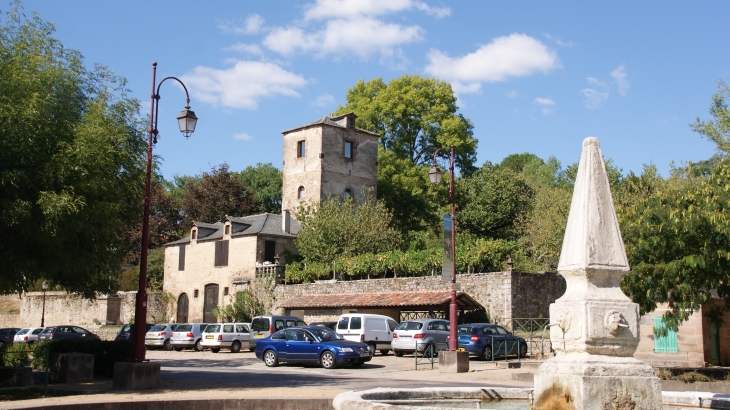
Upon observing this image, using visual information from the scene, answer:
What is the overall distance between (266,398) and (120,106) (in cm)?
882

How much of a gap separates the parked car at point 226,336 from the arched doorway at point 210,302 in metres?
13.2

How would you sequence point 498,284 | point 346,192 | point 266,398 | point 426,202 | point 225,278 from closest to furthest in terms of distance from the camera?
1. point 266,398
2. point 498,284
3. point 225,278
4. point 346,192
5. point 426,202

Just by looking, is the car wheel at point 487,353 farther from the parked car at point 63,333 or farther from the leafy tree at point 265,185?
the leafy tree at point 265,185

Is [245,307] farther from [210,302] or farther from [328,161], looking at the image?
[328,161]

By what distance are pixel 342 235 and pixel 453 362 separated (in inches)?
842

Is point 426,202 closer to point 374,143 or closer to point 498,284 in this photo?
point 374,143

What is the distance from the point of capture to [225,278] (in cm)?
4700

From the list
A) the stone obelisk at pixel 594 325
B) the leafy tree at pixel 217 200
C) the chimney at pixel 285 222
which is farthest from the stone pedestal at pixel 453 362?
the leafy tree at pixel 217 200

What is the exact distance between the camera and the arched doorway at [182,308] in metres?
50.0

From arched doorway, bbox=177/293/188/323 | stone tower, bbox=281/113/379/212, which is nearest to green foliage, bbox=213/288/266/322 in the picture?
arched doorway, bbox=177/293/188/323

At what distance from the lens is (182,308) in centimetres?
5041

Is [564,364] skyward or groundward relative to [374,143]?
groundward

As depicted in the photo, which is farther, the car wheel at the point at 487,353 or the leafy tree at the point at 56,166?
the car wheel at the point at 487,353

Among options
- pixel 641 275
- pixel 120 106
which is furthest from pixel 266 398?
pixel 641 275
